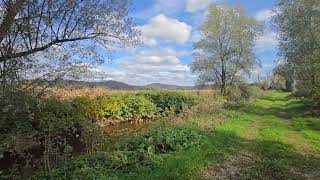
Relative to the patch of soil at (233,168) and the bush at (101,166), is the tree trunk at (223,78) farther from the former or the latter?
the bush at (101,166)

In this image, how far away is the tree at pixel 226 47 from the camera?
1818 inches

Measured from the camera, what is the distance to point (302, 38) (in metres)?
28.2

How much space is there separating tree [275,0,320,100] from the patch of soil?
14373mm

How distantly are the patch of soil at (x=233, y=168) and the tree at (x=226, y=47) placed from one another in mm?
33066

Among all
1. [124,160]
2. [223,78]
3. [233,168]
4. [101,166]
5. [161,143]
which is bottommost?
[233,168]

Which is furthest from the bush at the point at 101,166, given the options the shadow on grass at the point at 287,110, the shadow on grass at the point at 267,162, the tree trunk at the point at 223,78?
the tree trunk at the point at 223,78

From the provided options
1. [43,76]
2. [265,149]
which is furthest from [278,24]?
[43,76]

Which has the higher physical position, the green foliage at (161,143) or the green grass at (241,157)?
the green foliage at (161,143)

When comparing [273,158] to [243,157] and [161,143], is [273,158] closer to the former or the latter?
[243,157]

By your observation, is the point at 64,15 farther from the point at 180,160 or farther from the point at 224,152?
the point at 224,152

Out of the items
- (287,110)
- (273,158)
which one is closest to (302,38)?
(287,110)

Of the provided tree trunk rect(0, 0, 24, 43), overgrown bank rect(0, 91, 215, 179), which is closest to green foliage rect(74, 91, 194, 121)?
overgrown bank rect(0, 91, 215, 179)

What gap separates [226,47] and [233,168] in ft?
118

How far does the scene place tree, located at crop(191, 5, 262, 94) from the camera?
152ft
